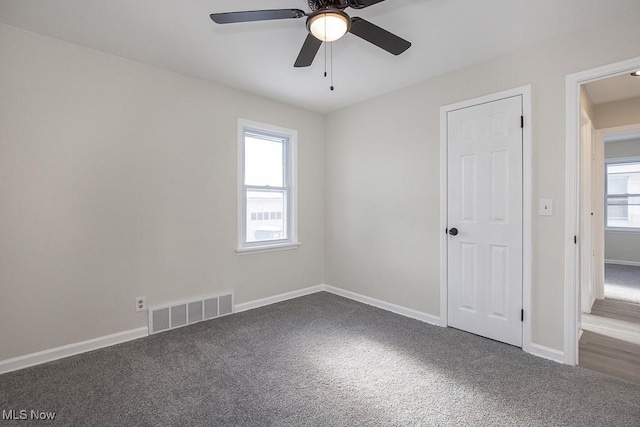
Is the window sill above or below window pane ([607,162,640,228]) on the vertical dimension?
below

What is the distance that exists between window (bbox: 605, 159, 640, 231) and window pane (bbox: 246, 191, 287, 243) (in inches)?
275

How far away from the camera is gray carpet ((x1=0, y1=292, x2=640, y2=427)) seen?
5.81 ft

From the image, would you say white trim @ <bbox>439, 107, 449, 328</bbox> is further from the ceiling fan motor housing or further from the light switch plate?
the ceiling fan motor housing

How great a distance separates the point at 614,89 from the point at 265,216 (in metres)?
4.19

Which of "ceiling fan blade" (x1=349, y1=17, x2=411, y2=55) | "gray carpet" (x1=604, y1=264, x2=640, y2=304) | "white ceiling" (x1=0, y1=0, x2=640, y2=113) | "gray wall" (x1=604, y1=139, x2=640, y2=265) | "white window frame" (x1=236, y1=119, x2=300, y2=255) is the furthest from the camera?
"gray wall" (x1=604, y1=139, x2=640, y2=265)

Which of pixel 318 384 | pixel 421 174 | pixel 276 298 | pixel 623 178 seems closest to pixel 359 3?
pixel 421 174

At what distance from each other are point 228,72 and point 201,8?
0.98 meters

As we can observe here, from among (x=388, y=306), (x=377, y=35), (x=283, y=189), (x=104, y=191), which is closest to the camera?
(x=377, y=35)

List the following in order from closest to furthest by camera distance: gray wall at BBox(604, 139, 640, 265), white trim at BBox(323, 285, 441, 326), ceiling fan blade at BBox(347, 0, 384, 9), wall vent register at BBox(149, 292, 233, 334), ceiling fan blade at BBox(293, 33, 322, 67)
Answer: ceiling fan blade at BBox(347, 0, 384, 9) → ceiling fan blade at BBox(293, 33, 322, 67) → wall vent register at BBox(149, 292, 233, 334) → white trim at BBox(323, 285, 441, 326) → gray wall at BBox(604, 139, 640, 265)

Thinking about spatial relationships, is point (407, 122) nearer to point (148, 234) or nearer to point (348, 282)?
point (348, 282)

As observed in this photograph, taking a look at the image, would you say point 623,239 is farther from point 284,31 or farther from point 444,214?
point 284,31

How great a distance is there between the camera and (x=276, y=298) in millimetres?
3865

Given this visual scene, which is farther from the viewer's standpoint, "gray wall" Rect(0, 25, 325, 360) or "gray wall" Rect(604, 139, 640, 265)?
"gray wall" Rect(604, 139, 640, 265)

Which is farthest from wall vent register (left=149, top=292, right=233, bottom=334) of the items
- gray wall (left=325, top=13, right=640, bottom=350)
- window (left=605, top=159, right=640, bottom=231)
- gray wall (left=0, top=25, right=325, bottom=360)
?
window (left=605, top=159, right=640, bottom=231)
